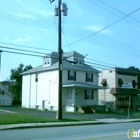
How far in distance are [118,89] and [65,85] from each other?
12.9 m

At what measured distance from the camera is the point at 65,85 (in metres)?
36.8

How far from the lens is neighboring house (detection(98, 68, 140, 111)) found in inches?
1805

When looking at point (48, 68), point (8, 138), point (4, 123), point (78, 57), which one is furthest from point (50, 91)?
point (8, 138)

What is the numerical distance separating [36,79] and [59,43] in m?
20.2

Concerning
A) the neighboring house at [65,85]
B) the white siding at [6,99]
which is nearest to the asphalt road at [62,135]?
the neighboring house at [65,85]

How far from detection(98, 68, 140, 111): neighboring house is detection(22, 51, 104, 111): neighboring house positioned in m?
5.35

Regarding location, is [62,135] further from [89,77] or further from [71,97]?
[89,77]

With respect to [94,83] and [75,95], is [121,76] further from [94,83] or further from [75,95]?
[75,95]

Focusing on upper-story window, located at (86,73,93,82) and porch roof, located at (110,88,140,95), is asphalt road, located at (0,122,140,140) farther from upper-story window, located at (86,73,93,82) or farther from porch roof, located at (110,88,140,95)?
porch roof, located at (110,88,140,95)

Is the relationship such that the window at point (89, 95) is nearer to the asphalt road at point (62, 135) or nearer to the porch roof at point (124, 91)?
the porch roof at point (124, 91)

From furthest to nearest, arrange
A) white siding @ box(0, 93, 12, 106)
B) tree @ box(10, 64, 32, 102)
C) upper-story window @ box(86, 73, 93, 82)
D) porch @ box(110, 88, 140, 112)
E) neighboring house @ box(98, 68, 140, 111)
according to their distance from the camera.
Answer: tree @ box(10, 64, 32, 102) → white siding @ box(0, 93, 12, 106) → neighboring house @ box(98, 68, 140, 111) → porch @ box(110, 88, 140, 112) → upper-story window @ box(86, 73, 93, 82)

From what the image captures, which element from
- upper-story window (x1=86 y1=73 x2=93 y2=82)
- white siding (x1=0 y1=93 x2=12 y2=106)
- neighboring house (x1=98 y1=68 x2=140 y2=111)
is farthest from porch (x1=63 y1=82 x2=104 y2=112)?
white siding (x1=0 y1=93 x2=12 y2=106)

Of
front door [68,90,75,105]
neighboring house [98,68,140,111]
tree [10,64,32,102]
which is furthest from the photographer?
tree [10,64,32,102]

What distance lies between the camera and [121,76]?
47.2 meters
